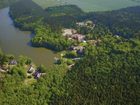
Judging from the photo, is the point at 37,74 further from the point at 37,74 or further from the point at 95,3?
the point at 95,3

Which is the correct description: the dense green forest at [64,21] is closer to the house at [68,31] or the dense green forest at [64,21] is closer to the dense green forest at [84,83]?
the house at [68,31]

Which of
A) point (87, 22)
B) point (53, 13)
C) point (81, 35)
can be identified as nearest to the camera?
point (81, 35)

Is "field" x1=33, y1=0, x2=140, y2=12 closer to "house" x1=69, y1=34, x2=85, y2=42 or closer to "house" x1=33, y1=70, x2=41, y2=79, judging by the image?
"house" x1=69, y1=34, x2=85, y2=42

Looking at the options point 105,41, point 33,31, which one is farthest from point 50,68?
point 33,31

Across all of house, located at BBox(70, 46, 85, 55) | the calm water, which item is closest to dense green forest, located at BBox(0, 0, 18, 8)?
the calm water

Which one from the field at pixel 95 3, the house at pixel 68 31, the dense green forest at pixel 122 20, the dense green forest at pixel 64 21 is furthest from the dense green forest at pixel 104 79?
the field at pixel 95 3

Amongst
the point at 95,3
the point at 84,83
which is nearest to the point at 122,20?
the point at 95,3

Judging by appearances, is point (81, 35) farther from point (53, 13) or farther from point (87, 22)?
point (53, 13)
